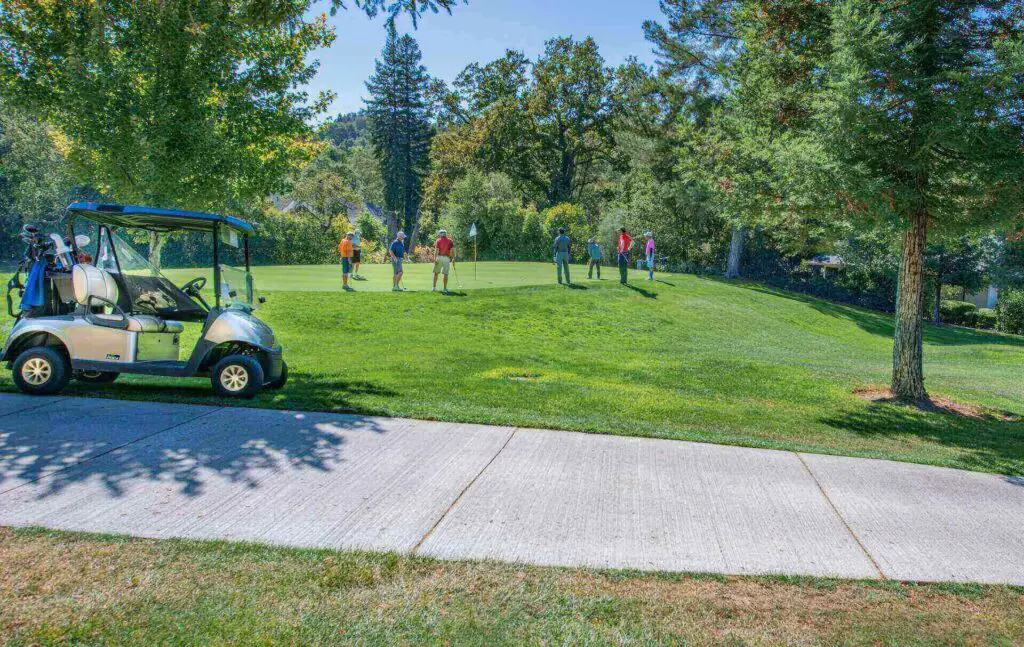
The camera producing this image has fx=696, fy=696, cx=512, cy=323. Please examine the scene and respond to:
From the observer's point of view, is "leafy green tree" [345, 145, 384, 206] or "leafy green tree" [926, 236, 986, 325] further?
"leafy green tree" [345, 145, 384, 206]

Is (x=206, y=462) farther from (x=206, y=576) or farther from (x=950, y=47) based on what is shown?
(x=950, y=47)

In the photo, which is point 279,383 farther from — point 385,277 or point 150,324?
point 385,277

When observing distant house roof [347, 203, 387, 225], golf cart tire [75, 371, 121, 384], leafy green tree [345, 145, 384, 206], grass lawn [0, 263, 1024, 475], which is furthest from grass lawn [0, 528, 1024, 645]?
leafy green tree [345, 145, 384, 206]

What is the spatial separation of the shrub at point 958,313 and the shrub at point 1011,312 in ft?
6.82

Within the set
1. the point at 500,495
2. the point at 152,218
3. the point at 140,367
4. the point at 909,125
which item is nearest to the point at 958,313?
the point at 909,125

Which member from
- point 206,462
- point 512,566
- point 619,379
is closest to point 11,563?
point 206,462

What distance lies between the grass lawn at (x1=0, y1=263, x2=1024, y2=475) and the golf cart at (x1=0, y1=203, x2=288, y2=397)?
0.36m

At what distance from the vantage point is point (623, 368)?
12.9m

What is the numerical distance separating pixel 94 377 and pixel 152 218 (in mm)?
2142

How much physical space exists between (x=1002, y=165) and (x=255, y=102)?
14422 millimetres

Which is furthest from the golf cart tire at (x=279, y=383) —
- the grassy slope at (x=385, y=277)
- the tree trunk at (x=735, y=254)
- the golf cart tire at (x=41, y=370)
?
the tree trunk at (x=735, y=254)

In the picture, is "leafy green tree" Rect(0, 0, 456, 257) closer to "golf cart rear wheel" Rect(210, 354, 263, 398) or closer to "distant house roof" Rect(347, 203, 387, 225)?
"golf cart rear wheel" Rect(210, 354, 263, 398)

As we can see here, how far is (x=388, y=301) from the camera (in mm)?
18172

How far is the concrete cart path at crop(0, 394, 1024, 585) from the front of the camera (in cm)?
430
